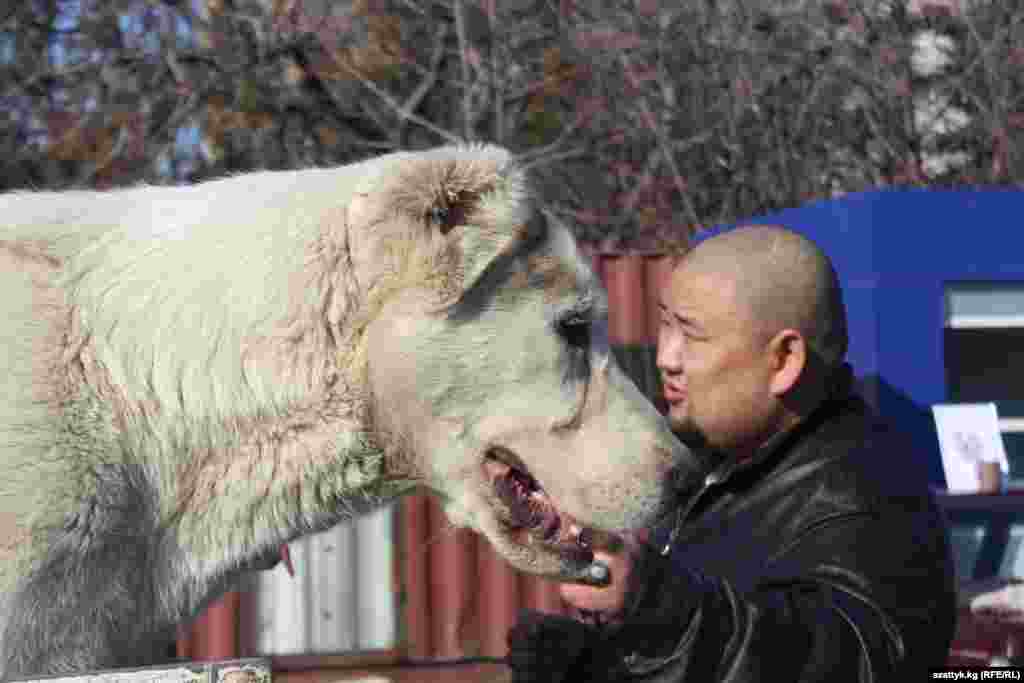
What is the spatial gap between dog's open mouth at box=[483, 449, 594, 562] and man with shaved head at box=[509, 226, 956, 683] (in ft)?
0.70

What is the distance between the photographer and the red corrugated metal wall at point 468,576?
968 centimetres

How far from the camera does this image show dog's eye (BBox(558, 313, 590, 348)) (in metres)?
3.66

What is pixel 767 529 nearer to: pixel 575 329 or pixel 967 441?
pixel 575 329

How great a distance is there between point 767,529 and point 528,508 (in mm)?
556

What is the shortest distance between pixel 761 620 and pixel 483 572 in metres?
6.89

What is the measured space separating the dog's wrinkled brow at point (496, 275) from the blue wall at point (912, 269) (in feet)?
16.1

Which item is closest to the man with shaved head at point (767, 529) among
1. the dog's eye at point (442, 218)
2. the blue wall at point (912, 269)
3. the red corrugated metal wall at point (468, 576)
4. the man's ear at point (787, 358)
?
the man's ear at point (787, 358)

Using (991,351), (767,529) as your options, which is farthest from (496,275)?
(991,351)

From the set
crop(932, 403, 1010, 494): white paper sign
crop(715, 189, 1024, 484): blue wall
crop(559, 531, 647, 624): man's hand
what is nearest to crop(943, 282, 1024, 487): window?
crop(715, 189, 1024, 484): blue wall

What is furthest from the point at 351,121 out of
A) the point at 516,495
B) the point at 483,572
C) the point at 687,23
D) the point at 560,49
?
the point at 516,495

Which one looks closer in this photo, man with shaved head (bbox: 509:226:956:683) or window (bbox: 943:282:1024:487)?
man with shaved head (bbox: 509:226:956:683)

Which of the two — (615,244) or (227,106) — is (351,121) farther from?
(615,244)

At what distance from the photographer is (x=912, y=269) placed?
27.2ft

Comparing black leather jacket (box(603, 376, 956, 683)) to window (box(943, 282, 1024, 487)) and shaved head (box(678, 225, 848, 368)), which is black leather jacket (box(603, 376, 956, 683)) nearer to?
shaved head (box(678, 225, 848, 368))
